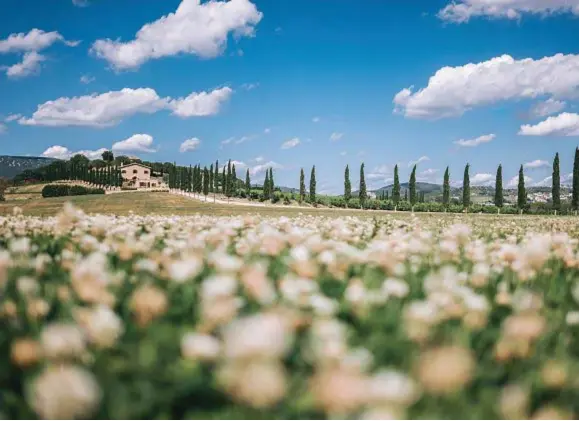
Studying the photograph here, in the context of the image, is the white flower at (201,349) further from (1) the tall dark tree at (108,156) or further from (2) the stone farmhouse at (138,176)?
(1) the tall dark tree at (108,156)

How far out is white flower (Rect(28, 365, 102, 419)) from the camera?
1.05 m

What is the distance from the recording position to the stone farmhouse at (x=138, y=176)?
104 metres

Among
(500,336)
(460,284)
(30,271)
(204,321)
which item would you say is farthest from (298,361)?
(30,271)

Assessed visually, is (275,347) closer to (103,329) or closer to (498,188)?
(103,329)

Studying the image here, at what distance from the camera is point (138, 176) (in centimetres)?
10606

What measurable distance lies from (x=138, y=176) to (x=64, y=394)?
111574mm

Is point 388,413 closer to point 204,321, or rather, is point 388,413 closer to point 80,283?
point 204,321

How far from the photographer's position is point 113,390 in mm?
1204

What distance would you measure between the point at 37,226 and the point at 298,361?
4.25 metres

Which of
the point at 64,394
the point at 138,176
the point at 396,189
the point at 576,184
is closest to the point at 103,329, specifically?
the point at 64,394

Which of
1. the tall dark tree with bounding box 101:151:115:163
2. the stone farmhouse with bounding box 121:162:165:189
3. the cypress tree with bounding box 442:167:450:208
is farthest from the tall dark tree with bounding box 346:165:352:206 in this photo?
the tall dark tree with bounding box 101:151:115:163

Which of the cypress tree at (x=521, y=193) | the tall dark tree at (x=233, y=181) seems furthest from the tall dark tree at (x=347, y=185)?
the cypress tree at (x=521, y=193)

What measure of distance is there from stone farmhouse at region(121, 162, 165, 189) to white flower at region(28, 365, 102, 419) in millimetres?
107870

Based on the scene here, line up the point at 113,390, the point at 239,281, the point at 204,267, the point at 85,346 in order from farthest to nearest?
1. the point at 204,267
2. the point at 239,281
3. the point at 85,346
4. the point at 113,390
